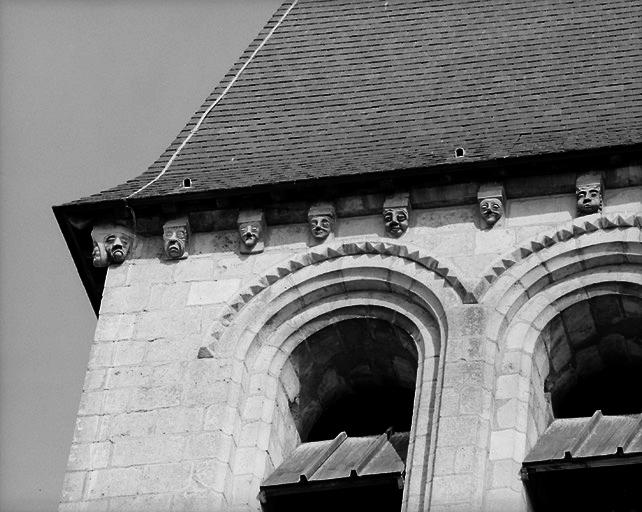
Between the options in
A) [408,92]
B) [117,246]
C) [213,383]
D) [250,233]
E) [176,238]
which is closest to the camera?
[213,383]

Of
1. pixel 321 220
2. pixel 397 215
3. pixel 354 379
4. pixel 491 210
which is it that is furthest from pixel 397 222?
pixel 354 379

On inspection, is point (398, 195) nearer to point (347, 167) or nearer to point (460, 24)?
point (347, 167)

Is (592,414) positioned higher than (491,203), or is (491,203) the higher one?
(491,203)

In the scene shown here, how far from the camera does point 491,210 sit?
19.5 meters

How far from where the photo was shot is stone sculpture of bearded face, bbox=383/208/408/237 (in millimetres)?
19625

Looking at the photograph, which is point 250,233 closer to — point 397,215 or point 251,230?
point 251,230

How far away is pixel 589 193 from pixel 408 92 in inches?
128

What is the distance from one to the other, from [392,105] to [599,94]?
1823mm

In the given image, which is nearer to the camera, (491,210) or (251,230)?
(491,210)

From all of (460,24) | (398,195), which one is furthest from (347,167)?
(460,24)

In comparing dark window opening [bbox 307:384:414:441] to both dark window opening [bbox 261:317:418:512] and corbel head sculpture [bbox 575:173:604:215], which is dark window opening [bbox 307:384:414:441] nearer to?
dark window opening [bbox 261:317:418:512]

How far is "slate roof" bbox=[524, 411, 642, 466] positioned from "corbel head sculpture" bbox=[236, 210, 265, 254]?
2810 mm

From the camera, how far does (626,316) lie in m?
19.1

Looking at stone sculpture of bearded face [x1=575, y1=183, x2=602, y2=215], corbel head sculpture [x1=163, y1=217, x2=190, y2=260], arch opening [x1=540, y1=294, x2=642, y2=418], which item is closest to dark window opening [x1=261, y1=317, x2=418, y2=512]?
arch opening [x1=540, y1=294, x2=642, y2=418]
